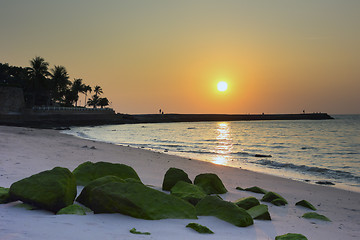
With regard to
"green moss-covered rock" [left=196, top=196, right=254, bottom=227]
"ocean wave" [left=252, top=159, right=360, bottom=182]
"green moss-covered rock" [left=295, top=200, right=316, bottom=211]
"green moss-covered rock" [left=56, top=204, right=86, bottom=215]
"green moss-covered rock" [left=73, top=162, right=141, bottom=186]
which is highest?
"green moss-covered rock" [left=73, top=162, right=141, bottom=186]

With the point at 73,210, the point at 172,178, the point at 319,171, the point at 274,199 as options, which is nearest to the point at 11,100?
the point at 319,171

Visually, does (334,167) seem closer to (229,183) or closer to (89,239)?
(229,183)

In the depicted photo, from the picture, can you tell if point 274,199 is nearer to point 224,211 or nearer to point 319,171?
point 224,211

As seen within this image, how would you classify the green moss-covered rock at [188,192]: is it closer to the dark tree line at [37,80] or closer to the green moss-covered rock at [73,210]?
the green moss-covered rock at [73,210]

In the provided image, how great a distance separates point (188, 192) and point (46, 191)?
108 inches

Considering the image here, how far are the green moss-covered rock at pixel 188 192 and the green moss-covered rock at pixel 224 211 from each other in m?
0.41

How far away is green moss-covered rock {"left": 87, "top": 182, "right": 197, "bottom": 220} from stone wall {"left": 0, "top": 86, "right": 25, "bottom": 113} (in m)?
68.8

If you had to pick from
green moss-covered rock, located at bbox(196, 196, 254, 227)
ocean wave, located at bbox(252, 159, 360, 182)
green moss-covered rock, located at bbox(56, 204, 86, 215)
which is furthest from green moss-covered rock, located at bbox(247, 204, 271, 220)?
ocean wave, located at bbox(252, 159, 360, 182)

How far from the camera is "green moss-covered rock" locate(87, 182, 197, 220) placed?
4.71m

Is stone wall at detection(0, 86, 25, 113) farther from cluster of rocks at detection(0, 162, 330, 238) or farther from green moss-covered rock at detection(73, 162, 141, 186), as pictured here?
cluster of rocks at detection(0, 162, 330, 238)

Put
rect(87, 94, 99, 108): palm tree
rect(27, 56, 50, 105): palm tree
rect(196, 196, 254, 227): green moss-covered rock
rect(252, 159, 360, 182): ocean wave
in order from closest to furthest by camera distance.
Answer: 1. rect(196, 196, 254, 227): green moss-covered rock
2. rect(252, 159, 360, 182): ocean wave
3. rect(27, 56, 50, 105): palm tree
4. rect(87, 94, 99, 108): palm tree

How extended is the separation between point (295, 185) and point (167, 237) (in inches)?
303

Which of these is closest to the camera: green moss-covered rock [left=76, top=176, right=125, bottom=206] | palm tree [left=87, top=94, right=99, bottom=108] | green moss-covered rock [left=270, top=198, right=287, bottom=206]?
green moss-covered rock [left=76, top=176, right=125, bottom=206]

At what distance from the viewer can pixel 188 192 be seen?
20.8 feet
